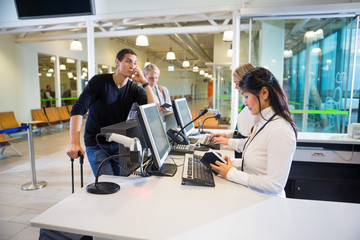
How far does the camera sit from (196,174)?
1.47 metres

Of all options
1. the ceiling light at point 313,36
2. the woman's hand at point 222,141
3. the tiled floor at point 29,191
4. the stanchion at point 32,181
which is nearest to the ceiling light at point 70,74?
the tiled floor at point 29,191

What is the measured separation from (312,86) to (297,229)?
18.4ft

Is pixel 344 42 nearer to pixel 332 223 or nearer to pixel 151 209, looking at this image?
pixel 332 223

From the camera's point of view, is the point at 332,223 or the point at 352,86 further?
the point at 352,86

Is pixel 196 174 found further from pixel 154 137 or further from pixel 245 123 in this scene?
pixel 245 123

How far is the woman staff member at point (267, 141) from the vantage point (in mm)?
1258

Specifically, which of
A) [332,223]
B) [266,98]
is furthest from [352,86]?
[332,223]

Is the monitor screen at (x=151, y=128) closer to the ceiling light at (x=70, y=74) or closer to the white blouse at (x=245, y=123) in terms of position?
the white blouse at (x=245, y=123)

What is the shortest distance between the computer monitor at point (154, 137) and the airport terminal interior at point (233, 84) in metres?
0.67

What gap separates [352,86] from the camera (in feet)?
14.2

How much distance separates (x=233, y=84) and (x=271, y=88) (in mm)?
3086

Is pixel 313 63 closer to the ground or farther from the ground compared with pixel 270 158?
farther from the ground

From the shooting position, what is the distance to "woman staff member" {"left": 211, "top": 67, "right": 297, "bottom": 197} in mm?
1258

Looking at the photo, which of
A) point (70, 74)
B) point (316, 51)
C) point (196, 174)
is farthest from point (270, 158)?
point (70, 74)
